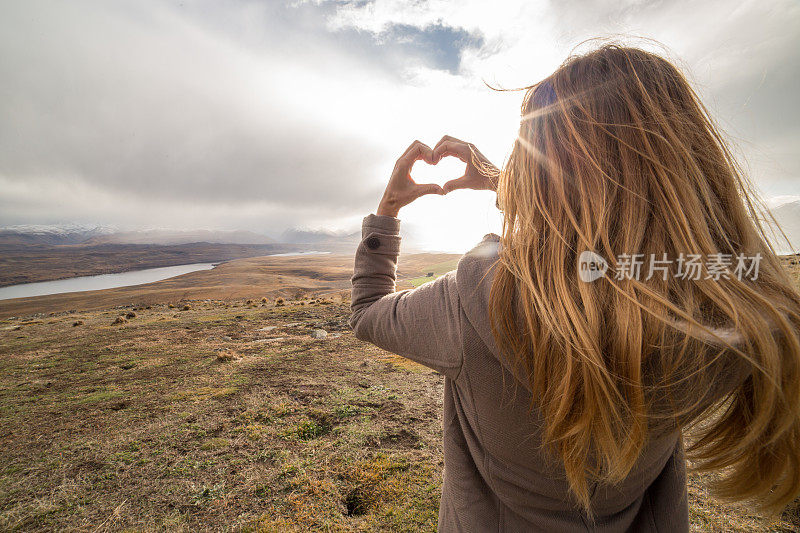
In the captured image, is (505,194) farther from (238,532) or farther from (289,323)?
(289,323)

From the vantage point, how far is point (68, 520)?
8.51ft

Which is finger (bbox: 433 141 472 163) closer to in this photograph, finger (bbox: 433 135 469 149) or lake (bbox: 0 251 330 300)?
finger (bbox: 433 135 469 149)

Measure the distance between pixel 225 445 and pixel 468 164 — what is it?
13.4ft

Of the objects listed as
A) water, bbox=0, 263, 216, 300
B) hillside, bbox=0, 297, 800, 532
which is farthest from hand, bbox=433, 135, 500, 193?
water, bbox=0, 263, 216, 300

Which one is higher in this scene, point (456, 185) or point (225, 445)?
point (456, 185)

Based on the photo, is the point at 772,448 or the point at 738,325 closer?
the point at 738,325

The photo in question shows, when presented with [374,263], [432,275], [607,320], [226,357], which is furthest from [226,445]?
[432,275]

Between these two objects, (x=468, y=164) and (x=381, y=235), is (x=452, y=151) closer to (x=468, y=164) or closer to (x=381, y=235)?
(x=468, y=164)

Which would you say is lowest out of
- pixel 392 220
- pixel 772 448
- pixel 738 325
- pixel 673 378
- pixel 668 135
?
pixel 772 448

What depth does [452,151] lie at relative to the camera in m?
1.46

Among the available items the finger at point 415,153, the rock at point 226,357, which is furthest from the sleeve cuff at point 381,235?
the rock at point 226,357

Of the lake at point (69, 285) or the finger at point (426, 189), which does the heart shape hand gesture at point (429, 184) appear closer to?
the finger at point (426, 189)

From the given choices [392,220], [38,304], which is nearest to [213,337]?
[392,220]

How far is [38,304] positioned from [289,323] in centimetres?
9062
